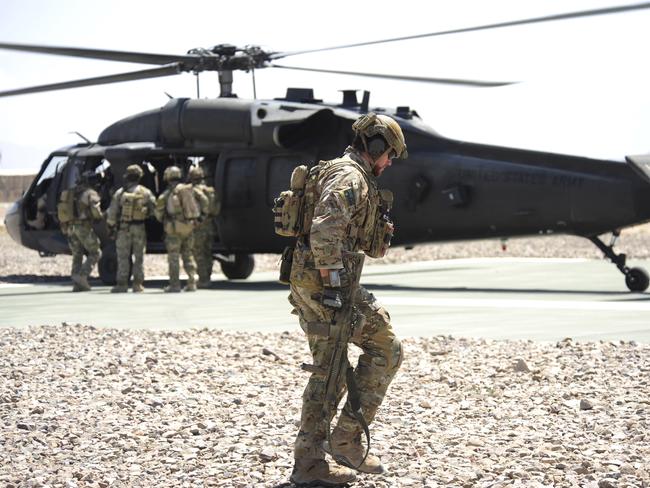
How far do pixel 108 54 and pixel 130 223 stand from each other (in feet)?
8.17

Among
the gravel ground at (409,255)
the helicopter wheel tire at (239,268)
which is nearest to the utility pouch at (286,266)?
the helicopter wheel tire at (239,268)

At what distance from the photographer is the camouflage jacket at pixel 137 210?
15.7 m

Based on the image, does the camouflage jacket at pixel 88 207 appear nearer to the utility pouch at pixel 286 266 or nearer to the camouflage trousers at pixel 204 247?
the camouflage trousers at pixel 204 247

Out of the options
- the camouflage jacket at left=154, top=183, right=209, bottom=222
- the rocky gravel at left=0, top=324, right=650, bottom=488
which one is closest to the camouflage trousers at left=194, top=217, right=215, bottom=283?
the camouflage jacket at left=154, top=183, right=209, bottom=222

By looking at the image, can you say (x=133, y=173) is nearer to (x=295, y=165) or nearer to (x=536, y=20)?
(x=295, y=165)

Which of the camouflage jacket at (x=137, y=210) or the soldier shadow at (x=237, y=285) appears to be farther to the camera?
the soldier shadow at (x=237, y=285)

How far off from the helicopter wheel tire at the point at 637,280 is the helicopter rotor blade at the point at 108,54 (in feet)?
23.8

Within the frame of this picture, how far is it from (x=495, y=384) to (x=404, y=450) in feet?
6.48

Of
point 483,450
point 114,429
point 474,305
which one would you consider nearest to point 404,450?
point 483,450

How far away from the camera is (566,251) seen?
27.5 m

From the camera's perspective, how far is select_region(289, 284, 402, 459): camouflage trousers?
5.03 meters

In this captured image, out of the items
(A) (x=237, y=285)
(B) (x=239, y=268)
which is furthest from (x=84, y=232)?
(B) (x=239, y=268)

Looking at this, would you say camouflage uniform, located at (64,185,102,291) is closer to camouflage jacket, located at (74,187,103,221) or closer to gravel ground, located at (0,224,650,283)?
camouflage jacket, located at (74,187,103,221)

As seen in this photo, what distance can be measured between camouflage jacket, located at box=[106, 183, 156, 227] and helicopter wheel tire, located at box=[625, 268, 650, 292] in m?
6.96
